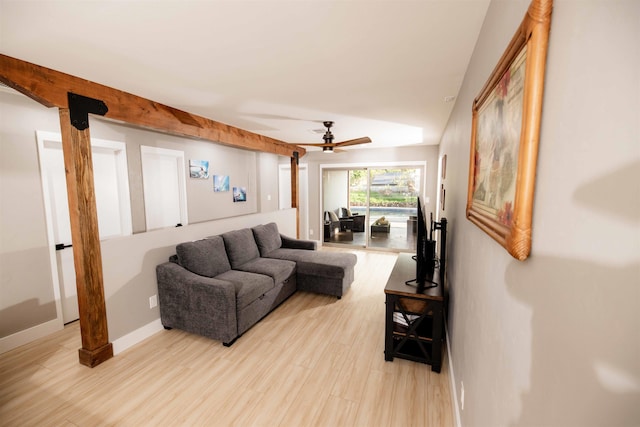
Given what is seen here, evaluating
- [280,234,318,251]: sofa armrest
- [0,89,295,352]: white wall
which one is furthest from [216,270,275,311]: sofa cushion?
[280,234,318,251]: sofa armrest

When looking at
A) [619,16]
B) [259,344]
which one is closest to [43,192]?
[259,344]

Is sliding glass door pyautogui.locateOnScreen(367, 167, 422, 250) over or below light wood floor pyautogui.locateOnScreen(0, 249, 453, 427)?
over

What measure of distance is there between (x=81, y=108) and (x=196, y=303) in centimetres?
191

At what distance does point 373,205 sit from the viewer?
6531mm

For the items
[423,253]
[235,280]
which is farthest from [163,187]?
[423,253]

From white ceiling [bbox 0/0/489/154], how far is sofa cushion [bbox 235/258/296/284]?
74.1 inches

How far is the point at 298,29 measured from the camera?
57.9 inches

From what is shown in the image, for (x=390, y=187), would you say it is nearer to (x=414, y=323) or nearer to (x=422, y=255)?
(x=422, y=255)

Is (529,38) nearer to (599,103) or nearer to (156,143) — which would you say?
(599,103)

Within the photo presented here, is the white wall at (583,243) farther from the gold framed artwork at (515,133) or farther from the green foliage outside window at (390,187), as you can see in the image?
the green foliage outside window at (390,187)

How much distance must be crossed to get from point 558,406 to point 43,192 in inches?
154

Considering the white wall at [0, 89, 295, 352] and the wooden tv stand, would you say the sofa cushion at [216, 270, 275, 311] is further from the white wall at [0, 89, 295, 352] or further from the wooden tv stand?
the wooden tv stand

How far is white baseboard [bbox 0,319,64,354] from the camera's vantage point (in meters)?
2.51

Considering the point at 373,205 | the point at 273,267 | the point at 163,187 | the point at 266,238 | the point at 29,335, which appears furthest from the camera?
the point at 373,205
